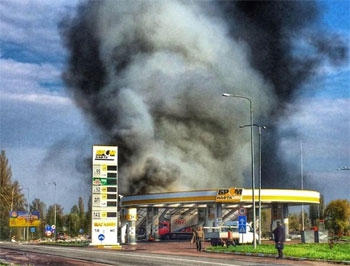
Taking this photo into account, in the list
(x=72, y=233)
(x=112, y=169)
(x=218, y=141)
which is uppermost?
(x=218, y=141)

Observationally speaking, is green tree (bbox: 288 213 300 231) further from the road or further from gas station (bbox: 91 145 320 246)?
the road

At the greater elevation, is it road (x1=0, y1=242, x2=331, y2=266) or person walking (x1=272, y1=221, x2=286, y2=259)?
person walking (x1=272, y1=221, x2=286, y2=259)

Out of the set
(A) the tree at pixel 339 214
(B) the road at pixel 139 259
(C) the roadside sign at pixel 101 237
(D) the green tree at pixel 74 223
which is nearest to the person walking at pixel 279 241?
(B) the road at pixel 139 259

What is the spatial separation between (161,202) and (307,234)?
2872 centimetres

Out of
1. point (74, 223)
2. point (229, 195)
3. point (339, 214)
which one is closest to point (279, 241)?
point (229, 195)

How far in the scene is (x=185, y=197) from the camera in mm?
79688

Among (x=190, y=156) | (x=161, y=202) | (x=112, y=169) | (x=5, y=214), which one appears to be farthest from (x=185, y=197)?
(x=5, y=214)

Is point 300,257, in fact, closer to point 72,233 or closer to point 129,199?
point 129,199

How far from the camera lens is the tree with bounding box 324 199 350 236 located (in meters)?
106

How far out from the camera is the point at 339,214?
113938 mm

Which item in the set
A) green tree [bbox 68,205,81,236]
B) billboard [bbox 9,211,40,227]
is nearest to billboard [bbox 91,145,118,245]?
billboard [bbox 9,211,40,227]

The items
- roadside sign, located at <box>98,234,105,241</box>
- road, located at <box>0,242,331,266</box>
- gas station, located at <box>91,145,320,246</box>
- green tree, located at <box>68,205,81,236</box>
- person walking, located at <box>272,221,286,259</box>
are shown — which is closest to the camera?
road, located at <box>0,242,331,266</box>

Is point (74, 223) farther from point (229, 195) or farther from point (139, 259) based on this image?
point (139, 259)

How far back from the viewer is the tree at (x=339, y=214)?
106 metres
